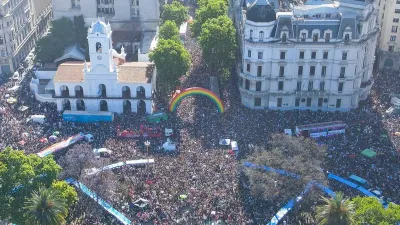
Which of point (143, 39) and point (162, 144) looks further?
point (143, 39)

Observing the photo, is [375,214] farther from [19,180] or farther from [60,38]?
[60,38]

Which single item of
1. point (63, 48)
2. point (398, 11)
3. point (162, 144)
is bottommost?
point (162, 144)

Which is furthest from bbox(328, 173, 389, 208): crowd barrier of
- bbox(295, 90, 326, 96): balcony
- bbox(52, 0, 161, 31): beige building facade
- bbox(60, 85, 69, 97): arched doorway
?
bbox(52, 0, 161, 31): beige building facade

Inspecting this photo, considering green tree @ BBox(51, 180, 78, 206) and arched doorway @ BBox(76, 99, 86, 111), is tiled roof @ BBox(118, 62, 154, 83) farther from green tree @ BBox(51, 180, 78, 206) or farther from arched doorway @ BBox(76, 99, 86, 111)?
green tree @ BBox(51, 180, 78, 206)

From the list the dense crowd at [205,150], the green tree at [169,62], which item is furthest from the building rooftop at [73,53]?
the green tree at [169,62]

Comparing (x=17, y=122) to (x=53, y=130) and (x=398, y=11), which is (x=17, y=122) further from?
(x=398, y=11)

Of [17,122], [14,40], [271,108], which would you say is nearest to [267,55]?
[271,108]

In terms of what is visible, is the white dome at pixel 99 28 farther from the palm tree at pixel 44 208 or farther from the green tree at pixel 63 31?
the palm tree at pixel 44 208
